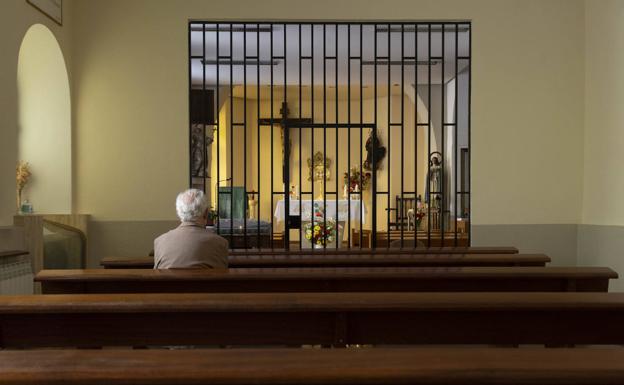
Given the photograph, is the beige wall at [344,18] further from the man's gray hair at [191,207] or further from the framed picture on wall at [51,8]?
the man's gray hair at [191,207]

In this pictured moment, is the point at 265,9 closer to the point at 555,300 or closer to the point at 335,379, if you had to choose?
the point at 555,300

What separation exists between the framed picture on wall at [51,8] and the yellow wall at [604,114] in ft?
15.0

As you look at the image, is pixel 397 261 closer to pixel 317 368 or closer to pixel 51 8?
pixel 317 368

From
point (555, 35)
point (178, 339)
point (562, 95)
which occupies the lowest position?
point (178, 339)

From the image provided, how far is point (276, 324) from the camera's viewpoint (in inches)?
119

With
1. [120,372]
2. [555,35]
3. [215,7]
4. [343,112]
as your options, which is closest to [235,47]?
[215,7]

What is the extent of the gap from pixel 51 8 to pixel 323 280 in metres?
4.02

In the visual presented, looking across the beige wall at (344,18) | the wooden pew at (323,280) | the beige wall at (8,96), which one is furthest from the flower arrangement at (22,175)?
the wooden pew at (323,280)

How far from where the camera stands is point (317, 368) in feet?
6.15

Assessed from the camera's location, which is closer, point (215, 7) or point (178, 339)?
point (178, 339)

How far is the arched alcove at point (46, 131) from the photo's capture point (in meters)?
Result: 7.27

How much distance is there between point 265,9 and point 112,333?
15.9 ft

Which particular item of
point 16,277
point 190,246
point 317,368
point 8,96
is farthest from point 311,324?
point 8,96

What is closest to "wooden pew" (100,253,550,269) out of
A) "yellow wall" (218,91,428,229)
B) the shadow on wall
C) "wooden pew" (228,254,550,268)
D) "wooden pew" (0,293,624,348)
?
"wooden pew" (228,254,550,268)
